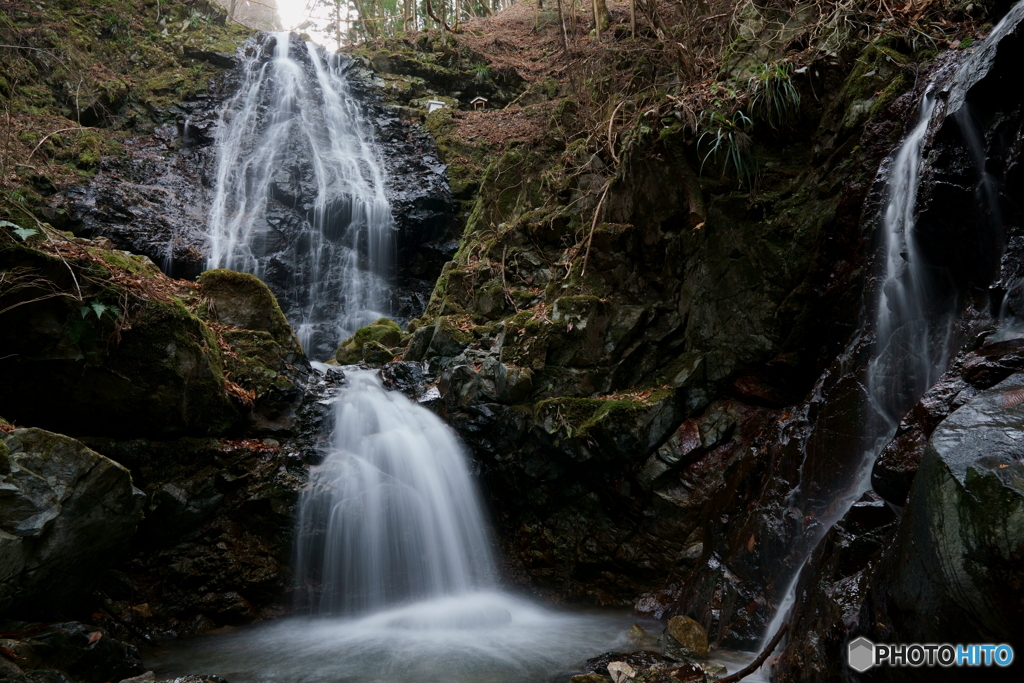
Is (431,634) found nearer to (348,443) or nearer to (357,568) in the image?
(357,568)

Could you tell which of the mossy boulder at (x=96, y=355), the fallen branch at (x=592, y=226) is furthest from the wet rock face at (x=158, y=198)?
the fallen branch at (x=592, y=226)

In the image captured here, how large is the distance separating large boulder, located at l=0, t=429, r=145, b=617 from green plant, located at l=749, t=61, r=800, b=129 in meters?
7.27

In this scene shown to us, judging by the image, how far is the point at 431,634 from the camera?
515 centimetres

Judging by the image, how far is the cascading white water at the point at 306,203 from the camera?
1146 centimetres

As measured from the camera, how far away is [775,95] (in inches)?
234

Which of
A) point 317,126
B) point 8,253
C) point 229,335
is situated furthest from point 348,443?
point 317,126

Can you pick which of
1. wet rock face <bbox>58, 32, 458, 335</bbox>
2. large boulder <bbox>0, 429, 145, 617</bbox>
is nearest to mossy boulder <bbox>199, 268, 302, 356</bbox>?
large boulder <bbox>0, 429, 145, 617</bbox>

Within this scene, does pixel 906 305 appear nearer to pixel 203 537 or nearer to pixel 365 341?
pixel 203 537

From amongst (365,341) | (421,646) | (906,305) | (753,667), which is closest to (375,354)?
(365,341)

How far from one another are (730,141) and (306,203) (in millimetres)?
10059

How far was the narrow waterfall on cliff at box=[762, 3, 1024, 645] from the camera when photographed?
12.9ft

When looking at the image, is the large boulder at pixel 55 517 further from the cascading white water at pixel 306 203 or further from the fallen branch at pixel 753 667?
the cascading white water at pixel 306 203

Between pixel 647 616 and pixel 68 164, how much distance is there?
1354cm

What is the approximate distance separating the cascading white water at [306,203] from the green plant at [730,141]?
7794mm
